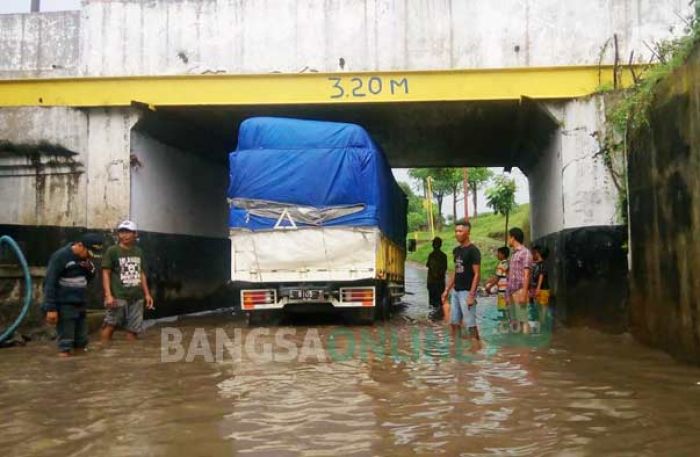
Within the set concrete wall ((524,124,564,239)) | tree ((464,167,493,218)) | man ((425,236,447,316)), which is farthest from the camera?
tree ((464,167,493,218))

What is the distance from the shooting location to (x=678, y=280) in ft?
24.1

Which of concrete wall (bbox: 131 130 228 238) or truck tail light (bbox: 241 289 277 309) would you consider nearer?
truck tail light (bbox: 241 289 277 309)

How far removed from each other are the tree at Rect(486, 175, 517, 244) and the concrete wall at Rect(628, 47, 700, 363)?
17917 millimetres

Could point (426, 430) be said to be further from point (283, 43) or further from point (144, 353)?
point (283, 43)

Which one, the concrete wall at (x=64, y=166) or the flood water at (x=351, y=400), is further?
the concrete wall at (x=64, y=166)

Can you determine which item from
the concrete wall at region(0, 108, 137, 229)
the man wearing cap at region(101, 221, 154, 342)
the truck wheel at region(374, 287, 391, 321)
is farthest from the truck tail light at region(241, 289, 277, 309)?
the concrete wall at region(0, 108, 137, 229)

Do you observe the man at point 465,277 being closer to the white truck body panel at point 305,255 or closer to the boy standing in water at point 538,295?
the boy standing in water at point 538,295

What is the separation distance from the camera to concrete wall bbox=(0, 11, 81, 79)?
489 inches

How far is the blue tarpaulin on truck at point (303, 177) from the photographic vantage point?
11.2 meters

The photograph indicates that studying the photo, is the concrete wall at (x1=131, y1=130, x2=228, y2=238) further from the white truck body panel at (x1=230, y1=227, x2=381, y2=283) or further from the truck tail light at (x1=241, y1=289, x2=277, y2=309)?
the truck tail light at (x1=241, y1=289, x2=277, y2=309)

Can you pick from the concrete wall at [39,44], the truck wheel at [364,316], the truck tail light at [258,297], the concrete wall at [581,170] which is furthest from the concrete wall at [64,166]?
the concrete wall at [581,170]

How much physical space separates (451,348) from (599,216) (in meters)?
4.00

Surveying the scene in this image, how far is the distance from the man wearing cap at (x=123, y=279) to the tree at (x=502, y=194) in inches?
776

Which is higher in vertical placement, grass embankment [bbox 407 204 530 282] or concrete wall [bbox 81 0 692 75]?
concrete wall [bbox 81 0 692 75]
